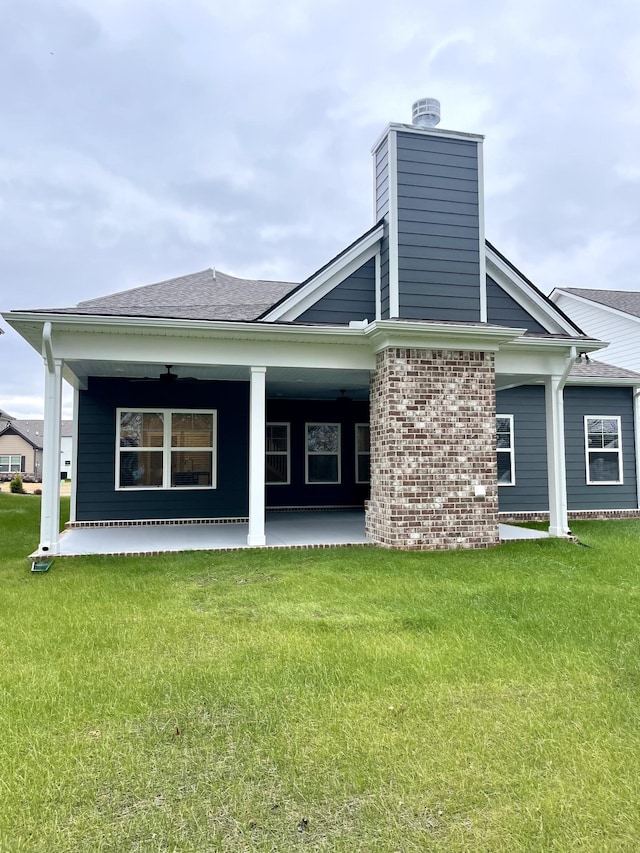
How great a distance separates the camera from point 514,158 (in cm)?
1916

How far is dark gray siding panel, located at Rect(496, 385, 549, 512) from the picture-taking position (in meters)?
12.3

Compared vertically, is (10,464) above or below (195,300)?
below

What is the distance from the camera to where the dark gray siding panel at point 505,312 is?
9.31m

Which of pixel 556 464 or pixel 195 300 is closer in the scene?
pixel 556 464

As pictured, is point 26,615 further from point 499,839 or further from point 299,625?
point 499,839

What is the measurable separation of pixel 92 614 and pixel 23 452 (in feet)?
162

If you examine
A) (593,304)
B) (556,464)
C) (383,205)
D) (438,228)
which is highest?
(593,304)

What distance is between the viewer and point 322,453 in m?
13.4

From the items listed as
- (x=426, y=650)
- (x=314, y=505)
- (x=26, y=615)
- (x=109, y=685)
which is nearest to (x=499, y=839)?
(x=426, y=650)

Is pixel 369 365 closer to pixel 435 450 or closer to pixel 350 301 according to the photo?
pixel 350 301

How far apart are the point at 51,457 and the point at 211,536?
2.77m

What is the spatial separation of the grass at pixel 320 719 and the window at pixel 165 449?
5251mm

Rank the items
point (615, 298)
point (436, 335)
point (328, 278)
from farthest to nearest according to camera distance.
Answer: point (615, 298) < point (328, 278) < point (436, 335)

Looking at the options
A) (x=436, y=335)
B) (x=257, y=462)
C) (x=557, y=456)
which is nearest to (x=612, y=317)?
(x=557, y=456)
